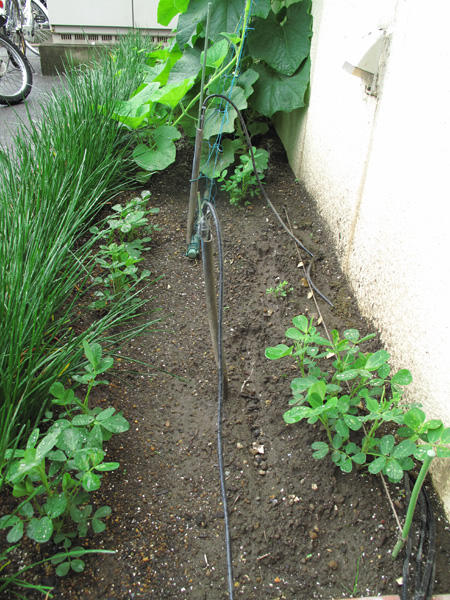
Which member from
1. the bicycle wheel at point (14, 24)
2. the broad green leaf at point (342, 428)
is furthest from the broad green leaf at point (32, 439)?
the bicycle wheel at point (14, 24)

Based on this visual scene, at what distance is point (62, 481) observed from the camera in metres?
1.03

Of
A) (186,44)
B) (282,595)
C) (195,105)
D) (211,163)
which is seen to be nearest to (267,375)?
(282,595)

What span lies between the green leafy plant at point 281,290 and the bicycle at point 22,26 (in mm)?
4340

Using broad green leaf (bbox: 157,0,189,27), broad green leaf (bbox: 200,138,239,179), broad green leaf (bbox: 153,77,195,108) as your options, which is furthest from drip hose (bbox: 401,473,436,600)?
broad green leaf (bbox: 157,0,189,27)

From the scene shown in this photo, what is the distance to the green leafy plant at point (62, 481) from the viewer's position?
3.18 ft

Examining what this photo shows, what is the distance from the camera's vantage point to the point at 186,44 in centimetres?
263

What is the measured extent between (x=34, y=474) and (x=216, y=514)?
480 mm

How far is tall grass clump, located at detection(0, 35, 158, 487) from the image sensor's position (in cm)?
121

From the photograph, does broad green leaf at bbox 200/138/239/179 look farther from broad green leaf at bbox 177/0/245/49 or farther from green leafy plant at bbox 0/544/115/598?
green leafy plant at bbox 0/544/115/598

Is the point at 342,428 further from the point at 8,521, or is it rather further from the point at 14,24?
the point at 14,24

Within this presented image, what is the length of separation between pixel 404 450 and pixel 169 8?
2.76 m

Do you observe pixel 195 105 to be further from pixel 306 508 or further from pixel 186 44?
pixel 306 508

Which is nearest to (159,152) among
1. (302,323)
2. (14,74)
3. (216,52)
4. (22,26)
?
(216,52)

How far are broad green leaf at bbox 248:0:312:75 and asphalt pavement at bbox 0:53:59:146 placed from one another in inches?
50.2
